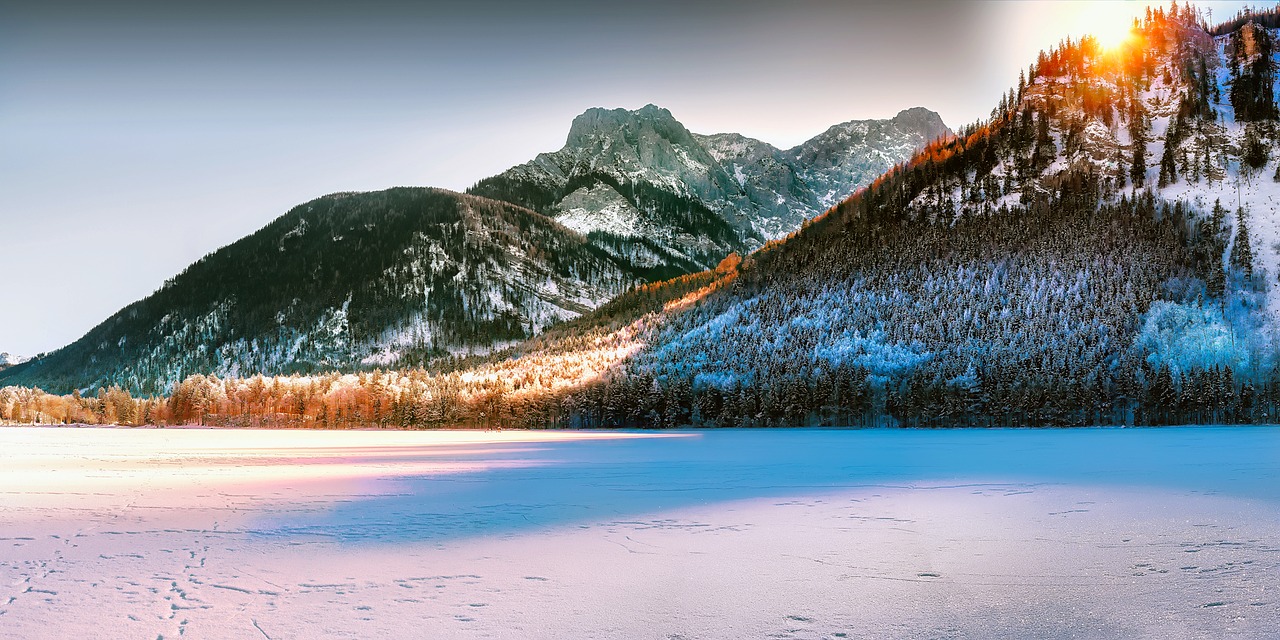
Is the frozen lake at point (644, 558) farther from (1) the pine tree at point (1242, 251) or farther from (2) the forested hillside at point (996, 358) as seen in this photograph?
(1) the pine tree at point (1242, 251)

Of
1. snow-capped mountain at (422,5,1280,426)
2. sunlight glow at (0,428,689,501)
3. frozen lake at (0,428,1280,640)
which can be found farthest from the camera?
snow-capped mountain at (422,5,1280,426)

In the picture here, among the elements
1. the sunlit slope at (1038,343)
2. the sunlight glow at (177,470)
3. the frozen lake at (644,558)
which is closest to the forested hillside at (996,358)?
the sunlit slope at (1038,343)

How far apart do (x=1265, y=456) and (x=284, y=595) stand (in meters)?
60.9

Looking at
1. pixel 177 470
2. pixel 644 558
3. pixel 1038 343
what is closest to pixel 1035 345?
pixel 1038 343

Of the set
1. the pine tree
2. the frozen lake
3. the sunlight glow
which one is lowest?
the sunlight glow

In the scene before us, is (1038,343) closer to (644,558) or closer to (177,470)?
(177,470)

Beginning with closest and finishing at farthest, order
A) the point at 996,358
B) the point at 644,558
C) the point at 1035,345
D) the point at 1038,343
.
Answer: the point at 644,558
the point at 996,358
the point at 1035,345
the point at 1038,343

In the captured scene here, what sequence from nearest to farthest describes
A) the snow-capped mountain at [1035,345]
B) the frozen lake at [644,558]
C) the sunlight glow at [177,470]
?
the frozen lake at [644,558] < the sunlight glow at [177,470] < the snow-capped mountain at [1035,345]

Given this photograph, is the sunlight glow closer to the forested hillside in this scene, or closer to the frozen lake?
the frozen lake

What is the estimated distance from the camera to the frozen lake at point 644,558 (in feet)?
44.0

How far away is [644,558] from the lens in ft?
62.3

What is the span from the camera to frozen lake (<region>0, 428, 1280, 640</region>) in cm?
1342

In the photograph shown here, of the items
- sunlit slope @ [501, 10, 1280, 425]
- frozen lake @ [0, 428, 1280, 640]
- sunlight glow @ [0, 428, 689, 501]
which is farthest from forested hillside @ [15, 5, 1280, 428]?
frozen lake @ [0, 428, 1280, 640]

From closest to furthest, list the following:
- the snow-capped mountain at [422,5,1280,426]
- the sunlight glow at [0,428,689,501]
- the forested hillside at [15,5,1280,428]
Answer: the sunlight glow at [0,428,689,501] < the snow-capped mountain at [422,5,1280,426] < the forested hillside at [15,5,1280,428]
